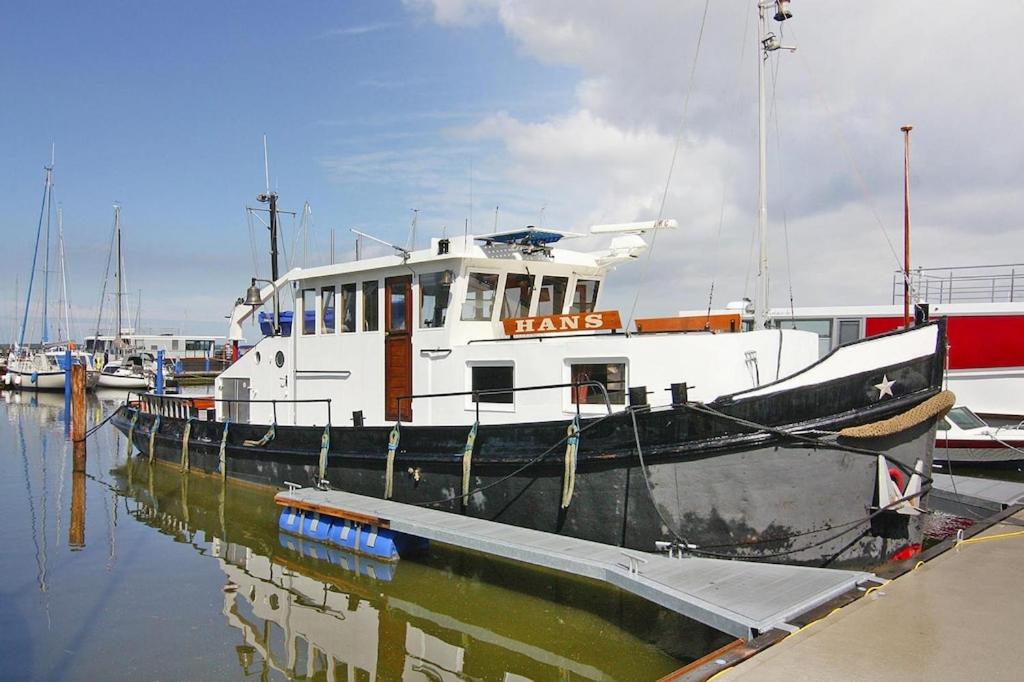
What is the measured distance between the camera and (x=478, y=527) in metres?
7.56

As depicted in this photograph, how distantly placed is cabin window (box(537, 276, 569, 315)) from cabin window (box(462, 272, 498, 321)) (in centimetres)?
72

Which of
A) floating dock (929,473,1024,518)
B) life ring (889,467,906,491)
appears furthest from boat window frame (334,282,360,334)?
floating dock (929,473,1024,518)

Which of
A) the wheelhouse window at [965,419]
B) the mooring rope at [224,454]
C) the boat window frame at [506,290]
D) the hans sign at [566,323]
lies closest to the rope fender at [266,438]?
the mooring rope at [224,454]

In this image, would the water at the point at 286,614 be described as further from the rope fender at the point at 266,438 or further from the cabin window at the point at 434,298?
the cabin window at the point at 434,298

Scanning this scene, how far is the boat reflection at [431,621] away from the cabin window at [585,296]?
3.64 metres

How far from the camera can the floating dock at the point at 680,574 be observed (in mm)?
5234

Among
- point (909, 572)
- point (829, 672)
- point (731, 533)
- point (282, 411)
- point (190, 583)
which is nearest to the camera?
point (829, 672)

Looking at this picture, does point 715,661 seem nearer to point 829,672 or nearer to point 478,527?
point 829,672

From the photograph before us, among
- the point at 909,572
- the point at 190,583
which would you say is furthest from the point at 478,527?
the point at 909,572

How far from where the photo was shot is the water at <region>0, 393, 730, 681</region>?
6090 mm

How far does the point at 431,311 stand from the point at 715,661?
6.00 m

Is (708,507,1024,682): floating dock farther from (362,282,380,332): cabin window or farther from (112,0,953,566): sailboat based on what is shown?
(362,282,380,332): cabin window

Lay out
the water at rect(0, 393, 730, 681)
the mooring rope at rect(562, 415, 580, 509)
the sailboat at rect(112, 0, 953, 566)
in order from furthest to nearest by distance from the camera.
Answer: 1. the mooring rope at rect(562, 415, 580, 509)
2. the sailboat at rect(112, 0, 953, 566)
3. the water at rect(0, 393, 730, 681)

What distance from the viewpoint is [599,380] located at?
25.9 feet
